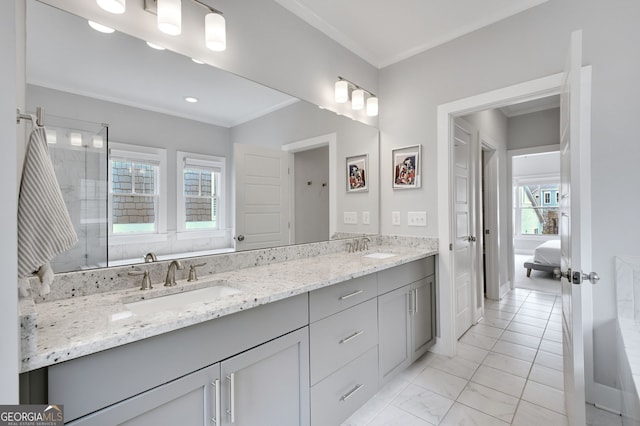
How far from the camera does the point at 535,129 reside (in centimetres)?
412

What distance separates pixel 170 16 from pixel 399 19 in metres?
1.68

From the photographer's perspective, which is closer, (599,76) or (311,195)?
(599,76)

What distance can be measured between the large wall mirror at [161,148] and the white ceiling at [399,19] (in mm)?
698

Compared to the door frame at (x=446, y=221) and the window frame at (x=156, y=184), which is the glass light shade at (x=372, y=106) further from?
the window frame at (x=156, y=184)

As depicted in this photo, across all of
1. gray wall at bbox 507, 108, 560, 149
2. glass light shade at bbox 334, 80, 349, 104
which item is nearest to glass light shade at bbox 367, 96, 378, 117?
glass light shade at bbox 334, 80, 349, 104

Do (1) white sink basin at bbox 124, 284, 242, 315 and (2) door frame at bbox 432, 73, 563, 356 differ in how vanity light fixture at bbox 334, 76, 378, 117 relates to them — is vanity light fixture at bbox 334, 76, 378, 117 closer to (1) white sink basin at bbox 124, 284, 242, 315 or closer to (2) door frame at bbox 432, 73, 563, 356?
(2) door frame at bbox 432, 73, 563, 356

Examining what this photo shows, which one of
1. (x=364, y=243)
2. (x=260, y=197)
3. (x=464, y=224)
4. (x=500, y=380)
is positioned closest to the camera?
(x=260, y=197)

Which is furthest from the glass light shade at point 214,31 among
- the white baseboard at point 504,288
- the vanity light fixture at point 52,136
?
the white baseboard at point 504,288

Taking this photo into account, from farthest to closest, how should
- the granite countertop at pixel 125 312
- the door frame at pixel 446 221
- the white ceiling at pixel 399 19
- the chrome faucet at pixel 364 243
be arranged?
the chrome faucet at pixel 364 243 → the door frame at pixel 446 221 → the white ceiling at pixel 399 19 → the granite countertop at pixel 125 312

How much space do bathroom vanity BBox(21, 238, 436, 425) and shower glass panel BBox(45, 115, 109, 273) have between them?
0.58 ft

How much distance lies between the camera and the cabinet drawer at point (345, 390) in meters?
1.41

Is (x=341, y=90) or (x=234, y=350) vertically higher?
(x=341, y=90)

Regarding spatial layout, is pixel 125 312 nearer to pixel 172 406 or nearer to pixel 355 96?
pixel 172 406

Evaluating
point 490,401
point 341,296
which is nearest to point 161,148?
point 341,296
